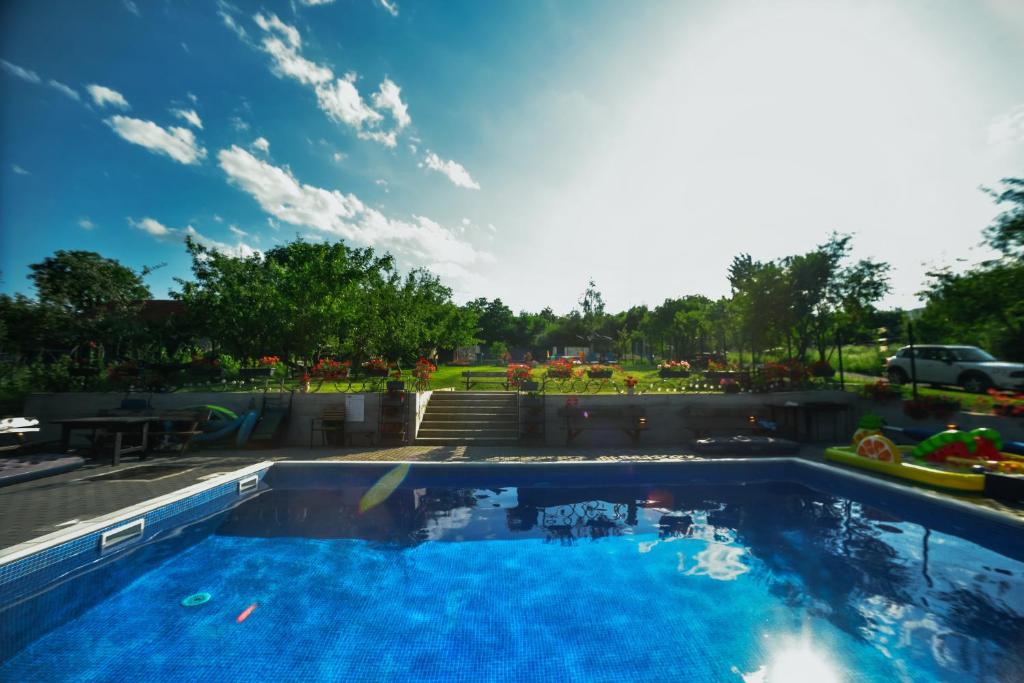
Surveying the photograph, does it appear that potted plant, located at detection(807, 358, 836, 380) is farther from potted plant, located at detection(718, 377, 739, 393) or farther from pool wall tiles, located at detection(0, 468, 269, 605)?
pool wall tiles, located at detection(0, 468, 269, 605)

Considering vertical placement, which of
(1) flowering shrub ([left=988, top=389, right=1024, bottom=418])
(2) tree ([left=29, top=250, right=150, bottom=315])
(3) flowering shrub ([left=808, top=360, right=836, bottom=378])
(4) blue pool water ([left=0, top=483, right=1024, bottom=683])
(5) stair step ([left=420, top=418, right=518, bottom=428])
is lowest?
(4) blue pool water ([left=0, top=483, right=1024, bottom=683])

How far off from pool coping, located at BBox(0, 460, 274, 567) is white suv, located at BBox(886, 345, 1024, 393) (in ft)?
64.0

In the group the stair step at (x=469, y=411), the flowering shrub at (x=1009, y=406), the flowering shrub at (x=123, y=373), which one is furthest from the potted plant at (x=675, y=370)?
the flowering shrub at (x=123, y=373)

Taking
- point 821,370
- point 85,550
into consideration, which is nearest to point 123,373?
point 85,550

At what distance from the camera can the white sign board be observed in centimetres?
1105

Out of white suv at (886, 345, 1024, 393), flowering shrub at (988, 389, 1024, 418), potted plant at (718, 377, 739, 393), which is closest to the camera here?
flowering shrub at (988, 389, 1024, 418)

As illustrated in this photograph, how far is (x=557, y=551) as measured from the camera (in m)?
5.96

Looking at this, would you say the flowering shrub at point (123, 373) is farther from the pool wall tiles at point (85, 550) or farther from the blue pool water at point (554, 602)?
the blue pool water at point (554, 602)

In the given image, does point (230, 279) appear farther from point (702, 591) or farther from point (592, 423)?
point (702, 591)

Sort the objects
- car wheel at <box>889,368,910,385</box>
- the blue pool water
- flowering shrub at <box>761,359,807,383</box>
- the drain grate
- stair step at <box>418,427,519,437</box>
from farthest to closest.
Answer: car wheel at <box>889,368,910,385</box> < flowering shrub at <box>761,359,807,383</box> < stair step at <box>418,427,519,437</box> < the drain grate < the blue pool water

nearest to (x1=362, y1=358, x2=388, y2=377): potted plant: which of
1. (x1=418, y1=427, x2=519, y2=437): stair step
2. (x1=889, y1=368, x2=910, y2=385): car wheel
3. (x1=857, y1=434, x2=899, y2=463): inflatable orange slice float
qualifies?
(x1=418, y1=427, x2=519, y2=437): stair step

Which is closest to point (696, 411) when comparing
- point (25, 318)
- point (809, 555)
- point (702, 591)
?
point (809, 555)

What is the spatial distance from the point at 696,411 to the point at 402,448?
27.5ft

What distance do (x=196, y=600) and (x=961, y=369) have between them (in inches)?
787
